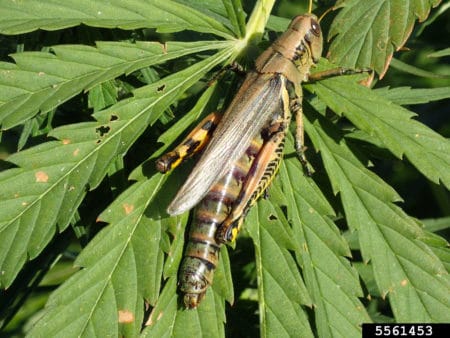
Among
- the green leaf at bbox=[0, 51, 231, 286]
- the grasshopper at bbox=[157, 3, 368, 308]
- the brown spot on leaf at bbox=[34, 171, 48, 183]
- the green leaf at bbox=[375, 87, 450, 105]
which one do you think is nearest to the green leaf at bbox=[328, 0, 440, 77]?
the grasshopper at bbox=[157, 3, 368, 308]

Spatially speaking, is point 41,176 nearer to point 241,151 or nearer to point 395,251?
point 241,151

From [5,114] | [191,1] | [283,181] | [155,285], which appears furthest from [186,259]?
[191,1]

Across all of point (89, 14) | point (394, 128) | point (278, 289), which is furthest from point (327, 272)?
point (89, 14)

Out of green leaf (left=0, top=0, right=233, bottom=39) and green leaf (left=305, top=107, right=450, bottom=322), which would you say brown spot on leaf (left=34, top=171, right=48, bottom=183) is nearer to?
green leaf (left=0, top=0, right=233, bottom=39)

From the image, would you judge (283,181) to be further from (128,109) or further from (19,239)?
(19,239)

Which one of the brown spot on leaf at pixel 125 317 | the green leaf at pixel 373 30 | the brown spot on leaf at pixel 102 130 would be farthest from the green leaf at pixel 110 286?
the green leaf at pixel 373 30

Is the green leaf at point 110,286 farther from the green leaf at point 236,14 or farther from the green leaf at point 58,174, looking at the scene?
the green leaf at point 236,14
